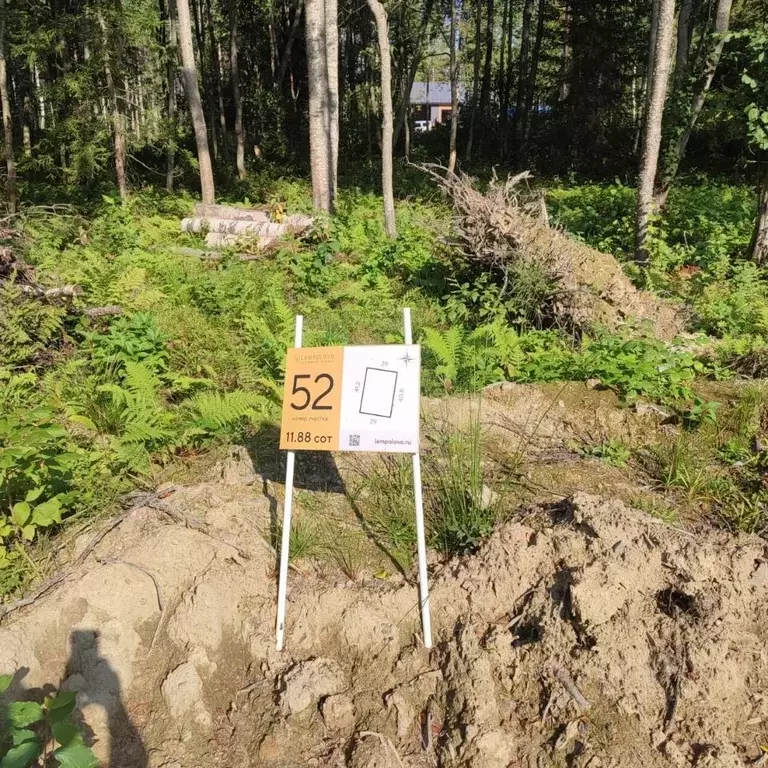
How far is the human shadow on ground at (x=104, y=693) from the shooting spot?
257 cm

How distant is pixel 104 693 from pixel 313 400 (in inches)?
65.7

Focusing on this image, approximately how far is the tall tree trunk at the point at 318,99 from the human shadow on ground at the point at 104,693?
31.4 feet

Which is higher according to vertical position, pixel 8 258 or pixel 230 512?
pixel 8 258

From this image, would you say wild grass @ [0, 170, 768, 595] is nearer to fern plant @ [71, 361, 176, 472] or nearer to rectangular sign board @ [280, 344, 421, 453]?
fern plant @ [71, 361, 176, 472]

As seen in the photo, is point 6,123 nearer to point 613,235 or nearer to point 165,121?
point 165,121

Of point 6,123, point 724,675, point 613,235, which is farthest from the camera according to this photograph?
point 6,123

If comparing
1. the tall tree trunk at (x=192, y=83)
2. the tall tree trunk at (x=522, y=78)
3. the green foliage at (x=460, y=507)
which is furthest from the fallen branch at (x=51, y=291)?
the tall tree trunk at (x=522, y=78)

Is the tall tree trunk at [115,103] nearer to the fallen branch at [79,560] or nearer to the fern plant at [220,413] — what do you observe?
the fern plant at [220,413]

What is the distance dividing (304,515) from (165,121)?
46.6ft

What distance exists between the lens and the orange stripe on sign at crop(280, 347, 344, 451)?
302 centimetres

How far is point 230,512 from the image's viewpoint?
11.8ft

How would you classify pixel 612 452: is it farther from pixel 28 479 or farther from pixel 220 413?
pixel 28 479

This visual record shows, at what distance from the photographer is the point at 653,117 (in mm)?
8430

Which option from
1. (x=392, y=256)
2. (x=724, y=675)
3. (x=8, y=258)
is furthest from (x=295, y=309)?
(x=724, y=675)
